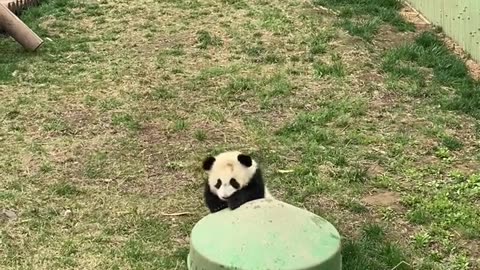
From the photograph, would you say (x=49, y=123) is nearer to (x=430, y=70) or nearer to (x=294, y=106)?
(x=294, y=106)

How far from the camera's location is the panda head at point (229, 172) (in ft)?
12.2

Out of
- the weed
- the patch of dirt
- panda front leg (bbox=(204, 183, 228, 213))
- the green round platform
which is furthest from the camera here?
the patch of dirt

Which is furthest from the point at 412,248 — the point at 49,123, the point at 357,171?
the point at 49,123

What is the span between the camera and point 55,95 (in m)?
6.62

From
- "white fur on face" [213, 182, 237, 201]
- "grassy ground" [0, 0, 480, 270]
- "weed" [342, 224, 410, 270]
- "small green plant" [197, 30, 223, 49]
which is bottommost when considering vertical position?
"small green plant" [197, 30, 223, 49]

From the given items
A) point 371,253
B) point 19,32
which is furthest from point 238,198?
point 19,32

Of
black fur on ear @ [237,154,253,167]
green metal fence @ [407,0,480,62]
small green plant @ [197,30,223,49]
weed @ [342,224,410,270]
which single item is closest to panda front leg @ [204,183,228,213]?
black fur on ear @ [237,154,253,167]

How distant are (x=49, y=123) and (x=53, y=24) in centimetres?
316

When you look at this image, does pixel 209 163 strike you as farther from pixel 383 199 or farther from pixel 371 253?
pixel 383 199

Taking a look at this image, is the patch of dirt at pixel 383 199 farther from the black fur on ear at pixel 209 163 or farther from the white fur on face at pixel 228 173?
the black fur on ear at pixel 209 163

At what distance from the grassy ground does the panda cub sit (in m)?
0.60

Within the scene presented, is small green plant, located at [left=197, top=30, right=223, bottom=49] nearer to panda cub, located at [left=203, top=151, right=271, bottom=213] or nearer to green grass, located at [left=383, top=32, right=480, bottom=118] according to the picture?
green grass, located at [left=383, top=32, right=480, bottom=118]

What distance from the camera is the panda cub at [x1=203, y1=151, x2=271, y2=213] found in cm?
371

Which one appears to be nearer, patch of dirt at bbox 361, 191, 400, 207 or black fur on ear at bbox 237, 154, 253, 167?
black fur on ear at bbox 237, 154, 253, 167
